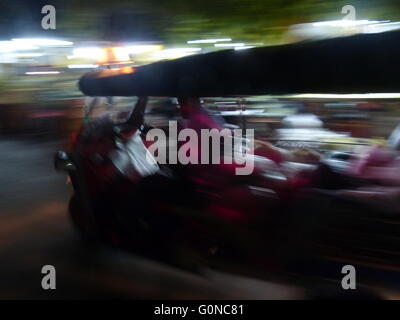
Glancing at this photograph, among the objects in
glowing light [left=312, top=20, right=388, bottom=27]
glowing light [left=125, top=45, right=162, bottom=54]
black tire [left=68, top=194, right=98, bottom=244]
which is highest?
glowing light [left=125, top=45, right=162, bottom=54]

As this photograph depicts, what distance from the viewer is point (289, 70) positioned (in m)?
1.58

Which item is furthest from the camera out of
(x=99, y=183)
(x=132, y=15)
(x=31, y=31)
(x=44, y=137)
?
(x=44, y=137)

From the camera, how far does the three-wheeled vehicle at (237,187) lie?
1541mm

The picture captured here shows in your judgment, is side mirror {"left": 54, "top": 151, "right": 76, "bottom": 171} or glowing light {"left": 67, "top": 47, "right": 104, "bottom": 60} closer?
side mirror {"left": 54, "top": 151, "right": 76, "bottom": 171}

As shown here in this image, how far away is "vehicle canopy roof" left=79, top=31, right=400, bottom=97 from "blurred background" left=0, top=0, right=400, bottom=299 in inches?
5.8

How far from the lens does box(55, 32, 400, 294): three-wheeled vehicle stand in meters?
1.54

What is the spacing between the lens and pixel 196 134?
2.96m

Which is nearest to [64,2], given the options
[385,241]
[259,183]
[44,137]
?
[259,183]

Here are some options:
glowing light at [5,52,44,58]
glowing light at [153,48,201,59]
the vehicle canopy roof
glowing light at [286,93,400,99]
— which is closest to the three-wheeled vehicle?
the vehicle canopy roof

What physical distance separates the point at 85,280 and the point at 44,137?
309 inches

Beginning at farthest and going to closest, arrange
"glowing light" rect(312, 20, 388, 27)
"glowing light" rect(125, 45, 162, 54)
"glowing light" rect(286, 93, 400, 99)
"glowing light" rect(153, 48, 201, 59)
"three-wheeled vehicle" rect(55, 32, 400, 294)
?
"glowing light" rect(125, 45, 162, 54) < "glowing light" rect(153, 48, 201, 59) < "glowing light" rect(312, 20, 388, 27) < "glowing light" rect(286, 93, 400, 99) < "three-wheeled vehicle" rect(55, 32, 400, 294)

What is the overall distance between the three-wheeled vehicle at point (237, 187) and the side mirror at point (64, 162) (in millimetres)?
13

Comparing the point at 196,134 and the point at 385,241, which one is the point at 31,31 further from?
the point at 385,241

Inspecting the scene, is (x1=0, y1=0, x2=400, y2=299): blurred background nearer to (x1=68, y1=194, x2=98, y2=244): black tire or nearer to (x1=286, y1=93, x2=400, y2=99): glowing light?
(x1=286, y1=93, x2=400, y2=99): glowing light
